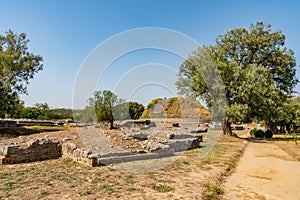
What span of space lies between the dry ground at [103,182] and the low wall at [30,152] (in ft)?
1.78

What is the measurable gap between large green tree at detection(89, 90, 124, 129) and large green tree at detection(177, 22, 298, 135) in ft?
24.4

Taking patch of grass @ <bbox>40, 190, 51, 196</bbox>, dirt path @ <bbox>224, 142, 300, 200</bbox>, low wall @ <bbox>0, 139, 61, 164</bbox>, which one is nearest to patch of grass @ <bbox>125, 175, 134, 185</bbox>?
patch of grass @ <bbox>40, 190, 51, 196</bbox>

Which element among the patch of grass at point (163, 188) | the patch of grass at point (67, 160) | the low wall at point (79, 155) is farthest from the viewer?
the patch of grass at point (67, 160)

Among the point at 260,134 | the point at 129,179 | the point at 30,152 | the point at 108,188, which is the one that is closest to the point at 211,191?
the point at 129,179

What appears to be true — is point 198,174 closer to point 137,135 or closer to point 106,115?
point 137,135

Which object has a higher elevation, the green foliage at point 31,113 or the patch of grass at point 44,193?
the green foliage at point 31,113

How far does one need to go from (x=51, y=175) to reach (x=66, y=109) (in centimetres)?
5857

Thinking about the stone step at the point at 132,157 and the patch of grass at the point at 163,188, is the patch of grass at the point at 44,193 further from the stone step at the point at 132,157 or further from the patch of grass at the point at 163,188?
the stone step at the point at 132,157

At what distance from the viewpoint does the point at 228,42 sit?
79.3 feet

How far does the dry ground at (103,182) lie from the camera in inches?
222

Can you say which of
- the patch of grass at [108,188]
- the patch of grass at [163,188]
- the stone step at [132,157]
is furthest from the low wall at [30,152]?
the patch of grass at [163,188]

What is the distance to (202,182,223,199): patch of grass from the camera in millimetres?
5902

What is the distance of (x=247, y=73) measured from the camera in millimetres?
20531

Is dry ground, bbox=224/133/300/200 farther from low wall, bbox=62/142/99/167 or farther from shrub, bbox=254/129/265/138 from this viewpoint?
shrub, bbox=254/129/265/138
